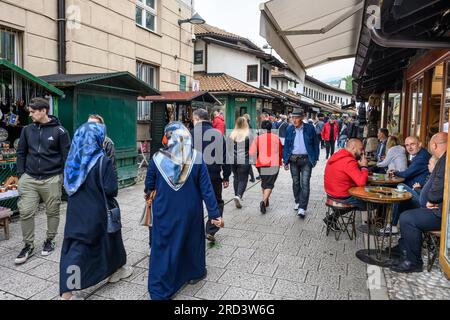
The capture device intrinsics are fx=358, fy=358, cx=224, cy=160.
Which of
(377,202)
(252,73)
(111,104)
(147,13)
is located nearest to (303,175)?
(377,202)

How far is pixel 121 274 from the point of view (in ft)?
12.5

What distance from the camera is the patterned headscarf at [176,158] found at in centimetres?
333

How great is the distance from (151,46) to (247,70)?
11.8 metres

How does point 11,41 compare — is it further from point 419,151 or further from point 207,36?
point 207,36

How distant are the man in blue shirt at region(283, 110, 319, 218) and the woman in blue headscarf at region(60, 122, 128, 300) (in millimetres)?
3824

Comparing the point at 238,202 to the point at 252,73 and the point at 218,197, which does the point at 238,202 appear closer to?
the point at 218,197

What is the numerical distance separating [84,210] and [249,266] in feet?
6.46

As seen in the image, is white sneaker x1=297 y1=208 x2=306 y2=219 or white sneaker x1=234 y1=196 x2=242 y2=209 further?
white sneaker x1=234 y1=196 x2=242 y2=209

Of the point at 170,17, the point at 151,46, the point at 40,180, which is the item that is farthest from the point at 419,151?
the point at 170,17

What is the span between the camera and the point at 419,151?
16.8 feet

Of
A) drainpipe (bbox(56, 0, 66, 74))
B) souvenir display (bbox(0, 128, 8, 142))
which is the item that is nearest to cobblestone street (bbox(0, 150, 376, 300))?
souvenir display (bbox(0, 128, 8, 142))

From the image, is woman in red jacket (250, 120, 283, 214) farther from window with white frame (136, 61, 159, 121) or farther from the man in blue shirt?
window with white frame (136, 61, 159, 121)

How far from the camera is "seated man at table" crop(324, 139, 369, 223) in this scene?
4.90 meters
